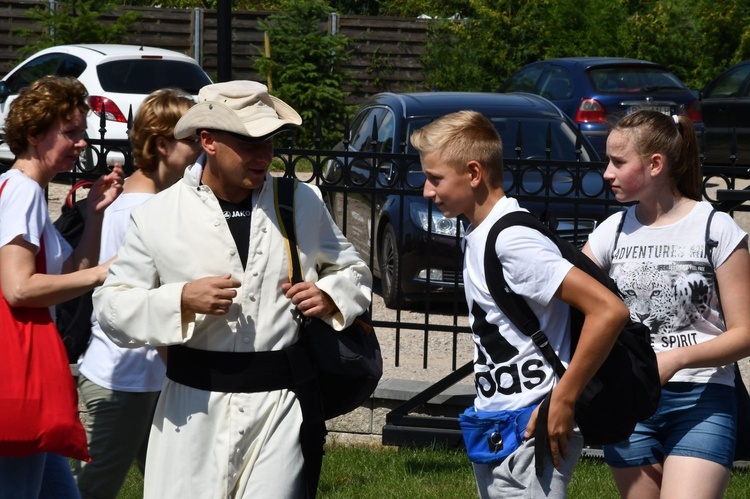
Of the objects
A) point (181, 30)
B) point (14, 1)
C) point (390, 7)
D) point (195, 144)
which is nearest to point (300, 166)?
point (181, 30)

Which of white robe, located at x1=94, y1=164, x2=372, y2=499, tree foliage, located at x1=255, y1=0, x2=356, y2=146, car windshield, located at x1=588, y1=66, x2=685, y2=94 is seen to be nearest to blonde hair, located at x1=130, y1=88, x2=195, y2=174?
white robe, located at x1=94, y1=164, x2=372, y2=499

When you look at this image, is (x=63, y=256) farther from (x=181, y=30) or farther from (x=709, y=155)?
(x=181, y=30)

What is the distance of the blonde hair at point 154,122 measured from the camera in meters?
3.64

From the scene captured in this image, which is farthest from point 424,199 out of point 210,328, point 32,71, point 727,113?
point 727,113

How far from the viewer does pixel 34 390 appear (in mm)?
3094

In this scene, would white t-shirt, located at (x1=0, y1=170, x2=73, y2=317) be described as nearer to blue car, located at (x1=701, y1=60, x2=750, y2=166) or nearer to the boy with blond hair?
the boy with blond hair

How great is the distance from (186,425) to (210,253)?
0.46 meters

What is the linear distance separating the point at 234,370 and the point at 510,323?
0.74m

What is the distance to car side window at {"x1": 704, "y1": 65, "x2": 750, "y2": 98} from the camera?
50.0ft

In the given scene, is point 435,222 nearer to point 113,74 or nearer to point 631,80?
point 113,74

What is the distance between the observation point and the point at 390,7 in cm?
3006

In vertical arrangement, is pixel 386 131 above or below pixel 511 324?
below

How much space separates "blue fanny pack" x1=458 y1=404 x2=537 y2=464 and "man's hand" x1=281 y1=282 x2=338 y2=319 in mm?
509

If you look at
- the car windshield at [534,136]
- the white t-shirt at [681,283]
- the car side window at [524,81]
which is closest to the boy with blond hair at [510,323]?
the white t-shirt at [681,283]
